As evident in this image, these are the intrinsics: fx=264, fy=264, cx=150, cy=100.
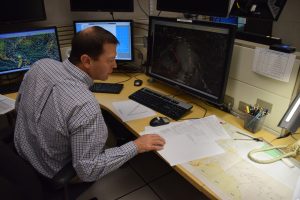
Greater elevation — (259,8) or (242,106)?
(259,8)

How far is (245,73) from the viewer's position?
147 cm

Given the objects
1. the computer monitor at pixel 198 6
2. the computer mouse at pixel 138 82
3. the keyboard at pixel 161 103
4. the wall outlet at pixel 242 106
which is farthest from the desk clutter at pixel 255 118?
the computer mouse at pixel 138 82

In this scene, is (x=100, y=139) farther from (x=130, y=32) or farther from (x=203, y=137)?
(x=130, y=32)

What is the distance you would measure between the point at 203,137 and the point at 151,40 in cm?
85

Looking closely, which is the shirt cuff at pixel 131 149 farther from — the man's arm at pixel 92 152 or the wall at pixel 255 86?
the wall at pixel 255 86

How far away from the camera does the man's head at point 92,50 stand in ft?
4.06

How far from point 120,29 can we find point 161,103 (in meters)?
0.85

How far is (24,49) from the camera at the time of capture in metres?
2.00

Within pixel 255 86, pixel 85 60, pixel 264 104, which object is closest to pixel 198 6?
pixel 255 86

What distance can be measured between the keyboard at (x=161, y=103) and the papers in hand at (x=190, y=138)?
98mm

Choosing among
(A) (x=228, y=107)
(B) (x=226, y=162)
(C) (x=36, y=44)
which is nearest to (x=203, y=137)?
(B) (x=226, y=162)

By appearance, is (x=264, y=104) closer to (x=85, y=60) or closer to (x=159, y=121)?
(x=159, y=121)

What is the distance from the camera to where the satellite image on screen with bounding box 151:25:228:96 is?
4.76 feet

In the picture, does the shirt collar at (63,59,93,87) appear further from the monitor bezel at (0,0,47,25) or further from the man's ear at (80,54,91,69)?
the monitor bezel at (0,0,47,25)
